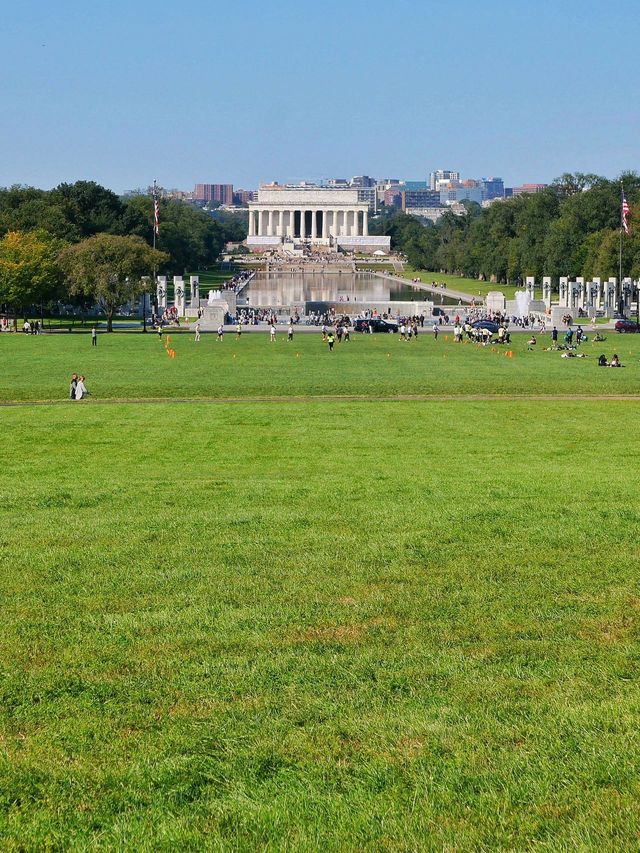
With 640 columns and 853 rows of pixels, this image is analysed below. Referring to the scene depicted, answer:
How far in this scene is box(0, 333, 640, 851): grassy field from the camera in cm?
626

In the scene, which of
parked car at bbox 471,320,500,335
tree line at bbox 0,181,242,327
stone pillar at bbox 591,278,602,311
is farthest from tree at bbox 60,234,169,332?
stone pillar at bbox 591,278,602,311

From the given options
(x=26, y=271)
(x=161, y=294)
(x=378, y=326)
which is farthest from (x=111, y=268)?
(x=161, y=294)

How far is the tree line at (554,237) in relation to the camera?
108 m

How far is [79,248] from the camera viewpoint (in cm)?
7456

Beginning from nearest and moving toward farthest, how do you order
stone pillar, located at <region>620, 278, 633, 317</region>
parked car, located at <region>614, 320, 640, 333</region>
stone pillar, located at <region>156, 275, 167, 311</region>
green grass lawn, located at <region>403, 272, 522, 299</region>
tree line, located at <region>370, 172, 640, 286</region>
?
parked car, located at <region>614, 320, 640, 333</region>
stone pillar, located at <region>156, 275, 167, 311</region>
stone pillar, located at <region>620, 278, 633, 317</region>
tree line, located at <region>370, 172, 640, 286</region>
green grass lawn, located at <region>403, 272, 522, 299</region>

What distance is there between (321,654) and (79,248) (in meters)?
69.0

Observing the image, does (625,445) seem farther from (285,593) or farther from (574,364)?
(574,364)

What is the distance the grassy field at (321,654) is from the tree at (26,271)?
58480 mm

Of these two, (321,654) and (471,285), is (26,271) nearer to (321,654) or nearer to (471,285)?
(321,654)

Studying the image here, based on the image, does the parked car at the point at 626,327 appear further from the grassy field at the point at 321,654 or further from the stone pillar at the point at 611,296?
the grassy field at the point at 321,654

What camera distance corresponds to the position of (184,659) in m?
8.67

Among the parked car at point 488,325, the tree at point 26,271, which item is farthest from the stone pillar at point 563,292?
the tree at point 26,271

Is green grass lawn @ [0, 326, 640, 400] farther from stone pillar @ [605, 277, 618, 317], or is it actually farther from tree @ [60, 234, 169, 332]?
stone pillar @ [605, 277, 618, 317]

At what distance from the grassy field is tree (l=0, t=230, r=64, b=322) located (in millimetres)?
58480
